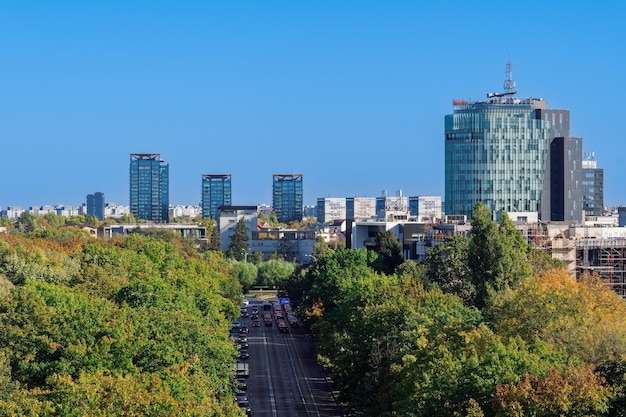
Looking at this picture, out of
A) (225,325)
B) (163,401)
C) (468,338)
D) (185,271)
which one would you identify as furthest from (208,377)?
(185,271)

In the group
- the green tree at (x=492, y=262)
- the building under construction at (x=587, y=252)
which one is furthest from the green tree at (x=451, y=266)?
the building under construction at (x=587, y=252)

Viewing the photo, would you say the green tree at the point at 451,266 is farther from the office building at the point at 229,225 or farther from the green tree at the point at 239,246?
the office building at the point at 229,225

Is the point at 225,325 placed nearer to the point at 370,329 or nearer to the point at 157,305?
the point at 157,305

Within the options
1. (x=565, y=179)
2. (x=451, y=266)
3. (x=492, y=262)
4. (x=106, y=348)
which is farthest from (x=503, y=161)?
(x=106, y=348)

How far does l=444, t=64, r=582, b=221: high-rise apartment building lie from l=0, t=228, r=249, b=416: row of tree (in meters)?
79.5

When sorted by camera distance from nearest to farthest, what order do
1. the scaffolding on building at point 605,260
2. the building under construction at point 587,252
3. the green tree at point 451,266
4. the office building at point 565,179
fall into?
1. the green tree at point 451,266
2. the scaffolding on building at point 605,260
3. the building under construction at point 587,252
4. the office building at point 565,179

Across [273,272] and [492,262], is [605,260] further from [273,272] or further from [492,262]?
[273,272]

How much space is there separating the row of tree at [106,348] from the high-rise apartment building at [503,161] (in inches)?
3130

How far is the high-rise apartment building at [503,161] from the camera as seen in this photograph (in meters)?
145

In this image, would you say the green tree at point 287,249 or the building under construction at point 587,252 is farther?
the green tree at point 287,249

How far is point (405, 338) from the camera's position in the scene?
48719 mm

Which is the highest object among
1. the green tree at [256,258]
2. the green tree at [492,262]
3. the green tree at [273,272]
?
the green tree at [492,262]

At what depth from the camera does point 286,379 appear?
68250 millimetres

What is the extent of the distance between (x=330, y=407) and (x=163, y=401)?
2762 cm
